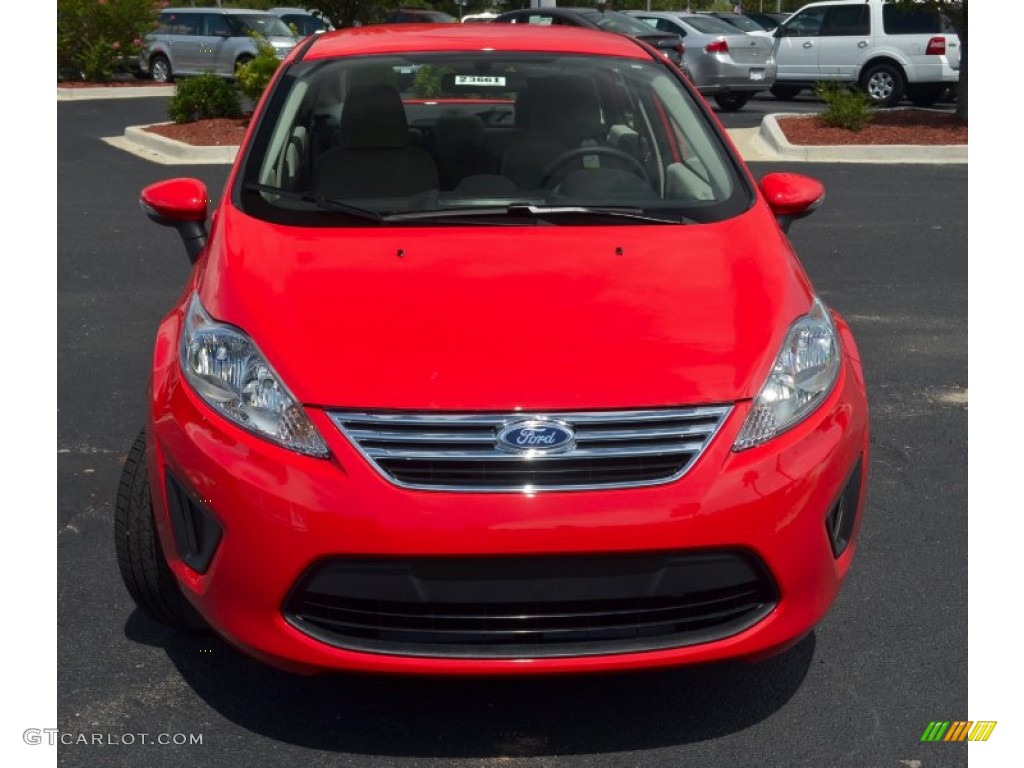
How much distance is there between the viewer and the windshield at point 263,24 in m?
30.5

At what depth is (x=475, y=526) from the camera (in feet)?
10.7

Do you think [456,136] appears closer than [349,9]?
Yes

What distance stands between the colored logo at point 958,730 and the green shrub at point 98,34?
94.8 ft

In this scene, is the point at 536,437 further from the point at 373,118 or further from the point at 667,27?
the point at 667,27

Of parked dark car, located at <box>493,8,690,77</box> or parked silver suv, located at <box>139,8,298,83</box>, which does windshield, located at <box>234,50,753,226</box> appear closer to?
parked dark car, located at <box>493,8,690,77</box>

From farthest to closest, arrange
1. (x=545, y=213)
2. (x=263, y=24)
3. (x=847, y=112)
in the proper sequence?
(x=263, y=24) → (x=847, y=112) → (x=545, y=213)

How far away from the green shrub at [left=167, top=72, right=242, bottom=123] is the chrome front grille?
1669 cm

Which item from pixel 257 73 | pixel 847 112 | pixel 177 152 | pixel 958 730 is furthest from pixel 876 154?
pixel 958 730

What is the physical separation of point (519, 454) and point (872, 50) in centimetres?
2213

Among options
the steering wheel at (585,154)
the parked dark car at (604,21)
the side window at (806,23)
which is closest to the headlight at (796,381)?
the steering wheel at (585,154)

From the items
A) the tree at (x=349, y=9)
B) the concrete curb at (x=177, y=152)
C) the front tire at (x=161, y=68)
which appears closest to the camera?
the concrete curb at (x=177, y=152)

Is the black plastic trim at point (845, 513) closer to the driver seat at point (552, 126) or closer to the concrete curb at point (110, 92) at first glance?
the driver seat at point (552, 126)

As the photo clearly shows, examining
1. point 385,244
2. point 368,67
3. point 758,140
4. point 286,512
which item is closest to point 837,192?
point 758,140

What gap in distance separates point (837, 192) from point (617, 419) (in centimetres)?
1088
